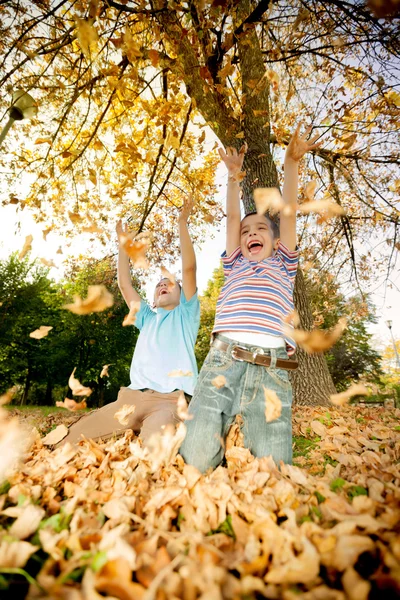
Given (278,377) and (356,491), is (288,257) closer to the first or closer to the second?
(278,377)

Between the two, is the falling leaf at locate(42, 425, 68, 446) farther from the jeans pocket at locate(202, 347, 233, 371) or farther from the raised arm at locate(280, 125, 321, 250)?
the raised arm at locate(280, 125, 321, 250)

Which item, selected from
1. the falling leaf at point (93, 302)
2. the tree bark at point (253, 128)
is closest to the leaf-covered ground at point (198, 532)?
the falling leaf at point (93, 302)

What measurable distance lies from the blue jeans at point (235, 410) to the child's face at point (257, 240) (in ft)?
2.39

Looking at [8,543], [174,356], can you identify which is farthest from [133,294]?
[8,543]

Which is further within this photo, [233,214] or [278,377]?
[233,214]

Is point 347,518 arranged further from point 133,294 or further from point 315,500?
point 133,294

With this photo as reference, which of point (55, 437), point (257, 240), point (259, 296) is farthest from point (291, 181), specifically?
point (55, 437)

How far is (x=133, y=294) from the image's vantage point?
313cm

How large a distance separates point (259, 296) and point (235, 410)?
2.65 ft

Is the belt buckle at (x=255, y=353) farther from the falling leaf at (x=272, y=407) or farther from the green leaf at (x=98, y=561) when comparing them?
Result: the green leaf at (x=98, y=561)

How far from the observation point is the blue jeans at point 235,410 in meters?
1.84

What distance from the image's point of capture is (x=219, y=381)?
6.53 ft

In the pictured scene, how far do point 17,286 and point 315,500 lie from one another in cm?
2130

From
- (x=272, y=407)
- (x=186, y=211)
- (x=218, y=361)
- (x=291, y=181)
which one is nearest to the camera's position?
(x=272, y=407)
